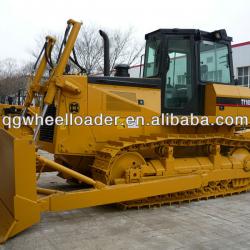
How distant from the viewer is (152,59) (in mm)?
6934

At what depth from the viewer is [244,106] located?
717 cm

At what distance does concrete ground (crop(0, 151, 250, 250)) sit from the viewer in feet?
14.7

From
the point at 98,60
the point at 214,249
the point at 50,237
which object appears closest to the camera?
the point at 214,249

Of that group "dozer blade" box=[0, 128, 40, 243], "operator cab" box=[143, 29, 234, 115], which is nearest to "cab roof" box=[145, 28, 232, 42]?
"operator cab" box=[143, 29, 234, 115]

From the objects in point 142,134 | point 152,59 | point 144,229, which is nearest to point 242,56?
point 152,59

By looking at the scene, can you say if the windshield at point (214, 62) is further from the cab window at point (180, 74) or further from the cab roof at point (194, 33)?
the cab window at point (180, 74)

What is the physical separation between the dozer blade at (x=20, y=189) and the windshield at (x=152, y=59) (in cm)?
291

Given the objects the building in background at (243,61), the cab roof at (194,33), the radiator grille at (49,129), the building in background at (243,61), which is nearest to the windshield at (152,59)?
the cab roof at (194,33)

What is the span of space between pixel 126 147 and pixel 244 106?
265 cm

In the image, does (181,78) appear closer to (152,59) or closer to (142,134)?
(152,59)

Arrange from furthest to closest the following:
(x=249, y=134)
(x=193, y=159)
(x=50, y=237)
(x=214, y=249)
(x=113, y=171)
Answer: (x=249, y=134) → (x=193, y=159) → (x=113, y=171) → (x=50, y=237) → (x=214, y=249)

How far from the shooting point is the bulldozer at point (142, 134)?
17.5 ft

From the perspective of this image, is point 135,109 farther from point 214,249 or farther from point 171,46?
point 214,249

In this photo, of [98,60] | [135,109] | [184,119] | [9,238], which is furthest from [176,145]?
[98,60]
